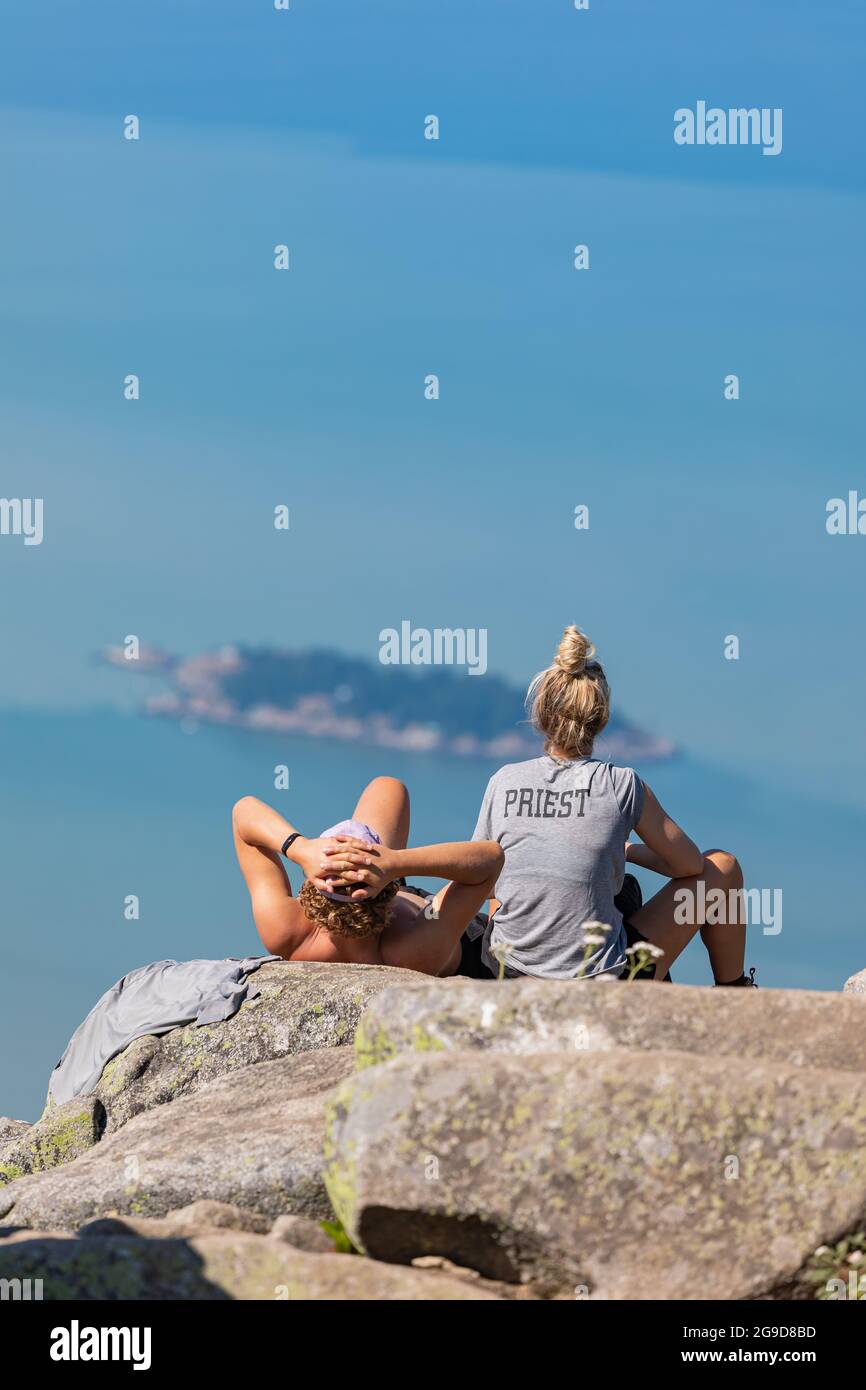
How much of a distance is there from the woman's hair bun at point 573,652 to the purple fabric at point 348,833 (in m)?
1.58

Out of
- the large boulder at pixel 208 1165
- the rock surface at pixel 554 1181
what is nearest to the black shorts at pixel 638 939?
the large boulder at pixel 208 1165

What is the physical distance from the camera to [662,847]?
10.4 meters

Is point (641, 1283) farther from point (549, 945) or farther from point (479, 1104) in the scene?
point (549, 945)

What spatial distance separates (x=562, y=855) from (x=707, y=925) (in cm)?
160

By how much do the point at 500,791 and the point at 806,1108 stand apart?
15.3 ft

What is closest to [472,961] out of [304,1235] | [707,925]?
[707,925]

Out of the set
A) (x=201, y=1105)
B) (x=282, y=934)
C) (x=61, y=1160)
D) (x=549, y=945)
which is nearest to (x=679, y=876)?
(x=549, y=945)

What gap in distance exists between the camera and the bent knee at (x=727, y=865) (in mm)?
10945

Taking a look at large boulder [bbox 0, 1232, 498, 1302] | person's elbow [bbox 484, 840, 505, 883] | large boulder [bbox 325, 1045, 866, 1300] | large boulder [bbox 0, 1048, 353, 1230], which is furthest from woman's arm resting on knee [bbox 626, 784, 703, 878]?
large boulder [bbox 0, 1232, 498, 1302]

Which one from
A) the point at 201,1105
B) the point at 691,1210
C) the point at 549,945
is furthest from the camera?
the point at 549,945

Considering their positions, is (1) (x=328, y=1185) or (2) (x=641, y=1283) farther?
(1) (x=328, y=1185)

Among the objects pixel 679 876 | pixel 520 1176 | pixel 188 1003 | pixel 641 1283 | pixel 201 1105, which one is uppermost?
pixel 679 876

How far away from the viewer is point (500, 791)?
1026 centimetres

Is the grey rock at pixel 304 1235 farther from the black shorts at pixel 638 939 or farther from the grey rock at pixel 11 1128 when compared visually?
the grey rock at pixel 11 1128
